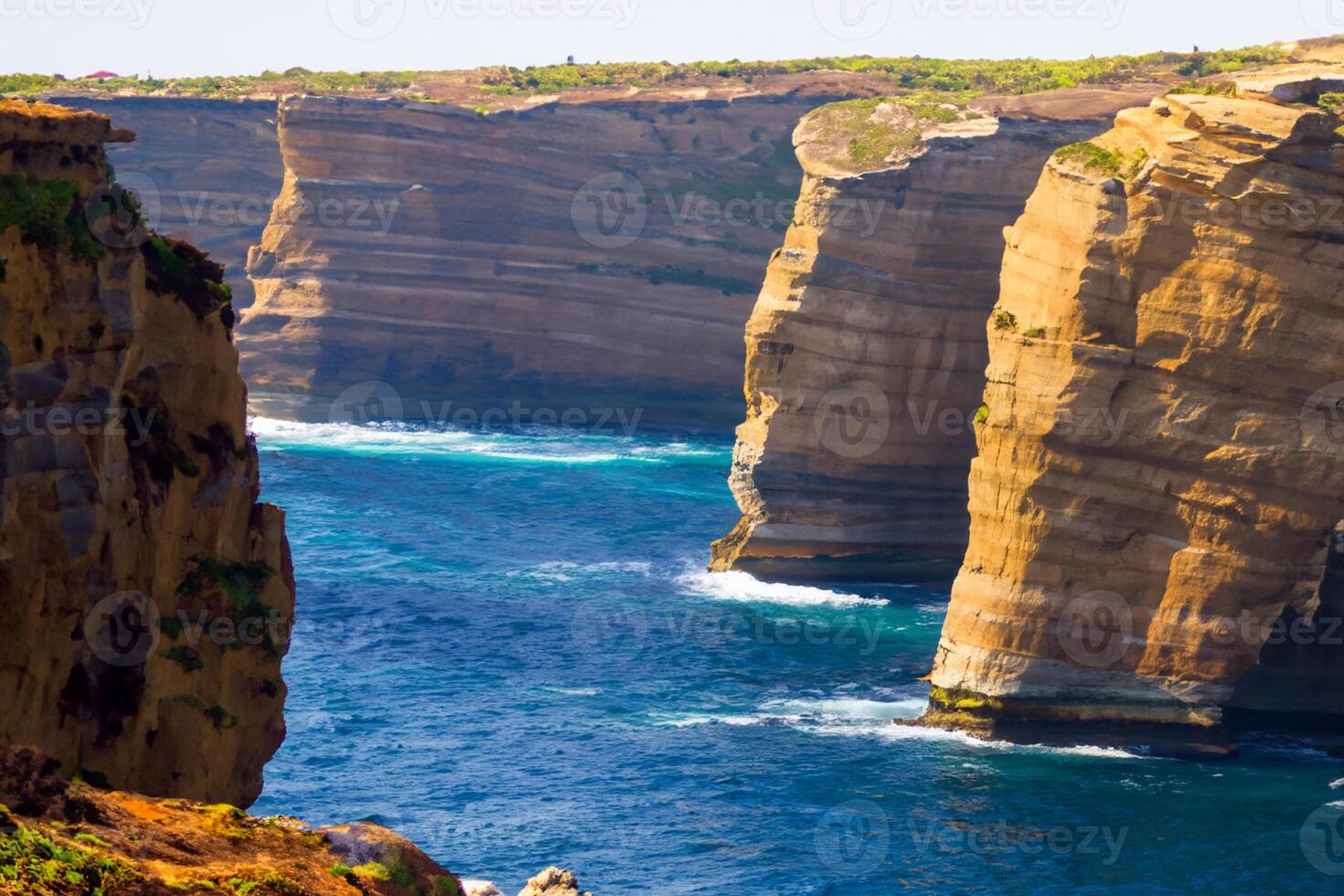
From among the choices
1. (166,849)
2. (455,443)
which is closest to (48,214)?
(166,849)

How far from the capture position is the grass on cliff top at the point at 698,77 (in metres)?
105

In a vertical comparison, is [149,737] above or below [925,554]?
above

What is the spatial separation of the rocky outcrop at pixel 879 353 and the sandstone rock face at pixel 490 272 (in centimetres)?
3956

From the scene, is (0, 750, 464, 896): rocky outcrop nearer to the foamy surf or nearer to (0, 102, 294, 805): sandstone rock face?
(0, 102, 294, 805): sandstone rock face

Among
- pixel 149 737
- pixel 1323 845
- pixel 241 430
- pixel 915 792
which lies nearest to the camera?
pixel 149 737

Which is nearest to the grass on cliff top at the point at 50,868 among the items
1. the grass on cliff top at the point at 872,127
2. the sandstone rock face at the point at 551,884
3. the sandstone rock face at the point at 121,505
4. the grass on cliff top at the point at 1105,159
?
the sandstone rock face at the point at 121,505

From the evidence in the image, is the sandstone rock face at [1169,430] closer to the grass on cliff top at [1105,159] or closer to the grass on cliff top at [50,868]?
the grass on cliff top at [1105,159]

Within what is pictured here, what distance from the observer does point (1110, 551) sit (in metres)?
49.6

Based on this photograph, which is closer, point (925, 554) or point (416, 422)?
point (925, 554)

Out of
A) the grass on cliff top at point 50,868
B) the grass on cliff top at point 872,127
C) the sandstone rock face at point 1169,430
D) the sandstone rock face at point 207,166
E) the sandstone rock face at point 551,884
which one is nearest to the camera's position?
the grass on cliff top at point 50,868

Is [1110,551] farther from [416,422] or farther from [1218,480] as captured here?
[416,422]

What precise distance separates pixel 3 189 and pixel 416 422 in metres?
87.6

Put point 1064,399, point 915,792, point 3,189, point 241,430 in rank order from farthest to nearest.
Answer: point 1064,399, point 915,792, point 241,430, point 3,189

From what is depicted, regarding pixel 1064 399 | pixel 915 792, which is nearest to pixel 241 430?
pixel 915 792
